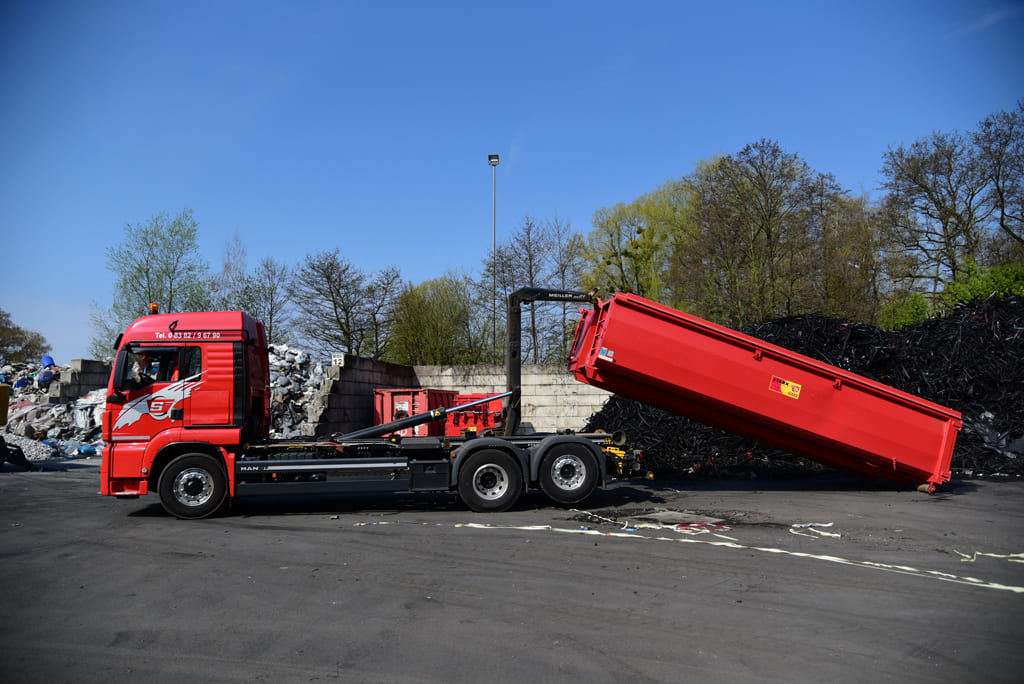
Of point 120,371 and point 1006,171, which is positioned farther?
point 1006,171

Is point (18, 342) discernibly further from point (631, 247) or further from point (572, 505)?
point (572, 505)

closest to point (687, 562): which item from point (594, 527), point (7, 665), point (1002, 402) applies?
point (594, 527)

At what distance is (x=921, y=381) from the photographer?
47.2ft

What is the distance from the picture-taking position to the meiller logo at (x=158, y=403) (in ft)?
30.2

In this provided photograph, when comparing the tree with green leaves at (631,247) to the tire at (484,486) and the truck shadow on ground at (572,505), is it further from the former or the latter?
the tire at (484,486)

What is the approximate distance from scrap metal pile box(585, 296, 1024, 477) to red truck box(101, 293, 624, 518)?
179 inches

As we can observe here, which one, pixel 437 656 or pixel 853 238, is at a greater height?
pixel 853 238

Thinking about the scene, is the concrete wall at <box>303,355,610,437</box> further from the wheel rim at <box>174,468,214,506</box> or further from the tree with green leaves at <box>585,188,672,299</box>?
the tree with green leaves at <box>585,188,672,299</box>

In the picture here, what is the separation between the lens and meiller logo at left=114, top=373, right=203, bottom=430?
30.2 feet

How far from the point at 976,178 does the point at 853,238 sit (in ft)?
16.5

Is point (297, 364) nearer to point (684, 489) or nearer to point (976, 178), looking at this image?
point (684, 489)

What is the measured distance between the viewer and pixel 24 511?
9.82 m

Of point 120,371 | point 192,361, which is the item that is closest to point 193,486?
point 192,361

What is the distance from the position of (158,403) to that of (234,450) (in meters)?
1.25
